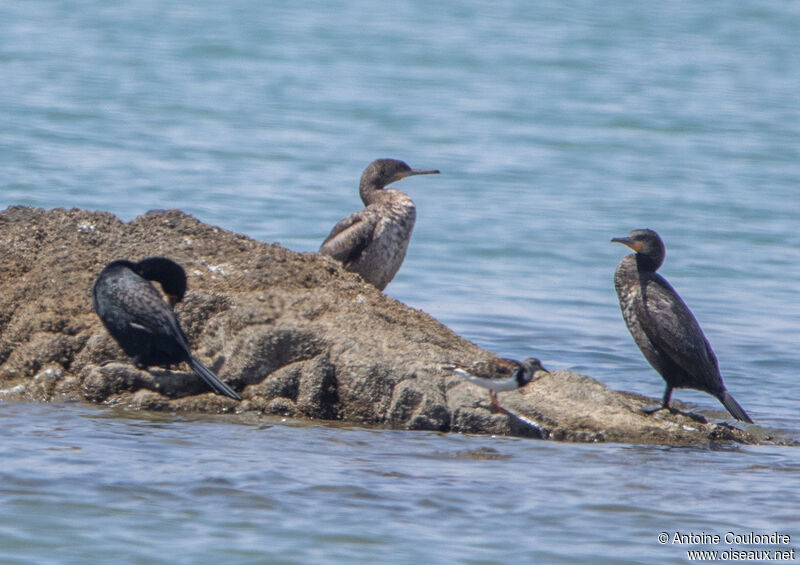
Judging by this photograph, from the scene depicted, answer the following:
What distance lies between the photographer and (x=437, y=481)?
17.8 feet

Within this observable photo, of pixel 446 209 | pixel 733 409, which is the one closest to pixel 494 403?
pixel 733 409

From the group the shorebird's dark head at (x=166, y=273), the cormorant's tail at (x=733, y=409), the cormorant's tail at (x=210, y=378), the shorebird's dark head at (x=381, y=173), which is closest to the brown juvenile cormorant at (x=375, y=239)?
the shorebird's dark head at (x=381, y=173)

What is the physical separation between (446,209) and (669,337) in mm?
9332

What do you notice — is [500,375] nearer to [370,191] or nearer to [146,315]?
[146,315]

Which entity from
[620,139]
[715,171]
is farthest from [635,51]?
[715,171]

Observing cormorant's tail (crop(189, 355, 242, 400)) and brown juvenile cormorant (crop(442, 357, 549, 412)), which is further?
cormorant's tail (crop(189, 355, 242, 400))

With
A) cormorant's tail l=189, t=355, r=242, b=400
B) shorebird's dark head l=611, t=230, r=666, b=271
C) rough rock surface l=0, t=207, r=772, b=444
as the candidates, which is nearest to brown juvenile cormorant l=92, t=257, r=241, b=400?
cormorant's tail l=189, t=355, r=242, b=400

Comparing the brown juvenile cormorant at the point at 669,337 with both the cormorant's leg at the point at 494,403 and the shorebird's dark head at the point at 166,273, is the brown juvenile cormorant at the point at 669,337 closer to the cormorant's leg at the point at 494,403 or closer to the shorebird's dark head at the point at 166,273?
the cormorant's leg at the point at 494,403

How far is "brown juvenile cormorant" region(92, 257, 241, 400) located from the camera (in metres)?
6.21

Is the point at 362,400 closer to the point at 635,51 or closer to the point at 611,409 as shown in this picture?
the point at 611,409

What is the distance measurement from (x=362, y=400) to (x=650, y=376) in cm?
327

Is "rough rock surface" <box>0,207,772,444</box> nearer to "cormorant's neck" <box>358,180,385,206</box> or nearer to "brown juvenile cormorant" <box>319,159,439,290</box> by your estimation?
"brown juvenile cormorant" <box>319,159,439,290</box>

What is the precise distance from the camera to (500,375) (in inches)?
239

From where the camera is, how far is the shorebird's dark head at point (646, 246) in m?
7.57
